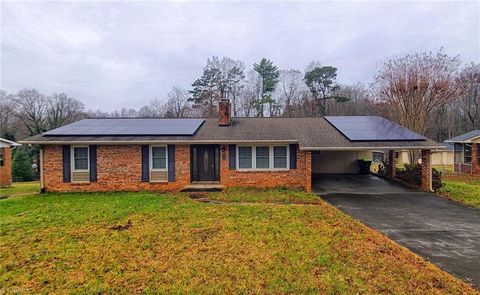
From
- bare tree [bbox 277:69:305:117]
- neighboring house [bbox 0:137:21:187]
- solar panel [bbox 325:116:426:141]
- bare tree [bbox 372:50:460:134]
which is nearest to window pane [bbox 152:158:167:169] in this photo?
solar panel [bbox 325:116:426:141]

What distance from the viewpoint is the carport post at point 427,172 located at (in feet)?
38.2

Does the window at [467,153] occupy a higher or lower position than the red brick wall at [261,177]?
higher

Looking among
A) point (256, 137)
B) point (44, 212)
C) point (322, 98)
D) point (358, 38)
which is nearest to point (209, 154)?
point (256, 137)

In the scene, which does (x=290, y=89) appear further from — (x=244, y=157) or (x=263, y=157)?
(x=244, y=157)

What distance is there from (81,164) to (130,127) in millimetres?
2805

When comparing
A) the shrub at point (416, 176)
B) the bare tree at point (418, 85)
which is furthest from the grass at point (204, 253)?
the bare tree at point (418, 85)

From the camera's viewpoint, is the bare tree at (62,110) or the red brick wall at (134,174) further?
the bare tree at (62,110)

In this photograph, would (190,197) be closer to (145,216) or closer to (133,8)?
(145,216)

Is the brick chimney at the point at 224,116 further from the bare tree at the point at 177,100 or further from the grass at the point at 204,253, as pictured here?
the bare tree at the point at 177,100

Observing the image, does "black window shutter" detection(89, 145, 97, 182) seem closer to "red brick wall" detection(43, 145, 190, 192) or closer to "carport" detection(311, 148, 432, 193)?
"red brick wall" detection(43, 145, 190, 192)

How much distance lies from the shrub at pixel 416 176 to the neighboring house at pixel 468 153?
8.80 meters

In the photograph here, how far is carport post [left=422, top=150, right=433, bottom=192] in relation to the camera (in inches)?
459

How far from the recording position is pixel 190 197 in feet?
34.7

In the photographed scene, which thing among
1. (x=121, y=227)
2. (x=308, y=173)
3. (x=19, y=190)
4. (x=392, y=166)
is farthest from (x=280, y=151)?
(x=19, y=190)
